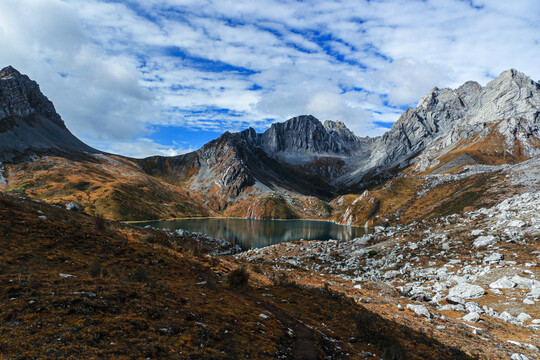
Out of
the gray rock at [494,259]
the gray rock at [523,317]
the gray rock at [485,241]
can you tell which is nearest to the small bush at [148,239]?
the gray rock at [523,317]

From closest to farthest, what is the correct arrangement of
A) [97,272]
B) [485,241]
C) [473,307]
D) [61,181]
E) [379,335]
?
1. [97,272]
2. [379,335]
3. [473,307]
4. [485,241]
5. [61,181]

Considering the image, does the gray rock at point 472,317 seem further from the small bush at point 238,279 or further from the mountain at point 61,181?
the mountain at point 61,181

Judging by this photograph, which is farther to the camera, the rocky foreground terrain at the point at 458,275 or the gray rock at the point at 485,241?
the gray rock at the point at 485,241

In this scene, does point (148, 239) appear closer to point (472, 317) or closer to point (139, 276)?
point (139, 276)

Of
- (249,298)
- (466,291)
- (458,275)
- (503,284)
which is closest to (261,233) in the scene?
(458,275)

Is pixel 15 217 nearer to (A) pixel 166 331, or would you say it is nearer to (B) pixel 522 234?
(A) pixel 166 331

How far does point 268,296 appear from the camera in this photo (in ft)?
51.5

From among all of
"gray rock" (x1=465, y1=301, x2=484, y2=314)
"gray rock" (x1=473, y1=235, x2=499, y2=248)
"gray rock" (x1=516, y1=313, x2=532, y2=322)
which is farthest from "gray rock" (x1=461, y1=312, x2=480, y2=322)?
"gray rock" (x1=473, y1=235, x2=499, y2=248)

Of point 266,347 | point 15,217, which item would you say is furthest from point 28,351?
point 15,217

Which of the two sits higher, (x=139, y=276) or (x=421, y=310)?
(x=139, y=276)

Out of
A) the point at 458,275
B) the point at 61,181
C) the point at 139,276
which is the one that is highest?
the point at 61,181

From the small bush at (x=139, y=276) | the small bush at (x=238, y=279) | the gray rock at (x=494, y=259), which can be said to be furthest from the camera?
the gray rock at (x=494, y=259)

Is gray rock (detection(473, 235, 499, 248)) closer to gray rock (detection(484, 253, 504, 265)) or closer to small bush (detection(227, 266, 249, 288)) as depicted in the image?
gray rock (detection(484, 253, 504, 265))

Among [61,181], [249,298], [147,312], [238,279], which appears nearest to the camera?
[147,312]
